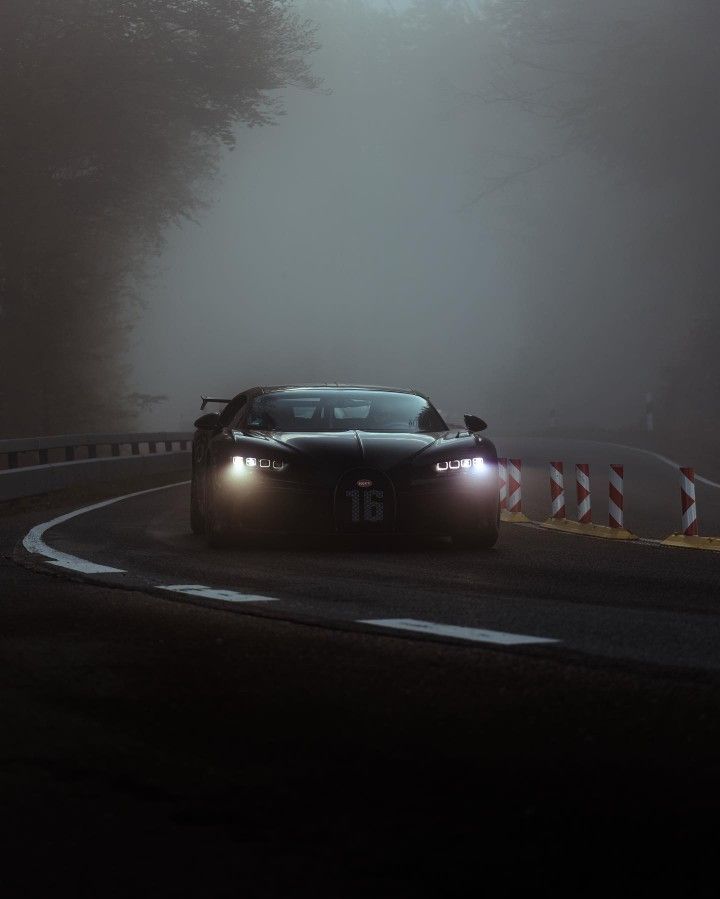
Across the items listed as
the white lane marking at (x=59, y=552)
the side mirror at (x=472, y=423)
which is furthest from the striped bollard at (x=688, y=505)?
the white lane marking at (x=59, y=552)

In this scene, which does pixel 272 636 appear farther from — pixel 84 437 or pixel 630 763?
pixel 84 437

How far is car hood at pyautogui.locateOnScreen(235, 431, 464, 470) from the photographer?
12922 millimetres

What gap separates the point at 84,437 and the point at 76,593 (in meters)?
17.4

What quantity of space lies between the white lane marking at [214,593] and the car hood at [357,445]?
3.18m

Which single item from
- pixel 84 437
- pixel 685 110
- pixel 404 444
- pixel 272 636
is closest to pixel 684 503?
pixel 404 444

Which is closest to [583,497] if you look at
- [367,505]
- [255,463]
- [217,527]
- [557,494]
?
[557,494]

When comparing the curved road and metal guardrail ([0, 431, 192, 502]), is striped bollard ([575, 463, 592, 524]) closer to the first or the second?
the curved road

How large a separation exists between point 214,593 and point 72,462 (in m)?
16.1

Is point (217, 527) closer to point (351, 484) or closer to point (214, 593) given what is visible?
point (351, 484)

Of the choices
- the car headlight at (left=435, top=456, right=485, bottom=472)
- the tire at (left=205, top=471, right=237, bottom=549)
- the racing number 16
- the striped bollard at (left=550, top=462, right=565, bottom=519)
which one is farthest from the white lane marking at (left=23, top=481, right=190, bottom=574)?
the striped bollard at (left=550, top=462, right=565, bottom=519)

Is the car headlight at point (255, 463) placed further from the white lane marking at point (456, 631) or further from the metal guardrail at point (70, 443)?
the metal guardrail at point (70, 443)

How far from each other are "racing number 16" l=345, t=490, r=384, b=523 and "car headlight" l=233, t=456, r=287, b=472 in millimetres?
586

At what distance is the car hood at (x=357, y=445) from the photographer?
1292 centimetres

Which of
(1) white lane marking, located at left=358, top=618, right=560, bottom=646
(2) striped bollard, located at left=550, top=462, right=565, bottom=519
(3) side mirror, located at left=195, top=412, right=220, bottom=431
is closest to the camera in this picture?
(1) white lane marking, located at left=358, top=618, right=560, bottom=646
